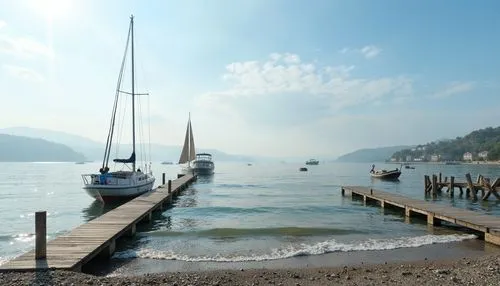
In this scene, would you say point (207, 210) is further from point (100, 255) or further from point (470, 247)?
point (470, 247)

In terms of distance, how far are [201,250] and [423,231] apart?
33.5ft

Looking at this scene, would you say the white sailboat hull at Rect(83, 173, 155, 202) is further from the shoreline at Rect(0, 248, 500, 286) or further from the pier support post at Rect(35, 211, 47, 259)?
the shoreline at Rect(0, 248, 500, 286)

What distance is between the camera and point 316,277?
1063 centimetres

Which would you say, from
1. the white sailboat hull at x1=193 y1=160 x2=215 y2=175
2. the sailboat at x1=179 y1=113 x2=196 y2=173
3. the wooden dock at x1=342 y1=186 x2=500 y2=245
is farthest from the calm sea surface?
the sailboat at x1=179 y1=113 x2=196 y2=173

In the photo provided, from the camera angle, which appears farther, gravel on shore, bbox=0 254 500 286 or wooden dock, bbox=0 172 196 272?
wooden dock, bbox=0 172 196 272

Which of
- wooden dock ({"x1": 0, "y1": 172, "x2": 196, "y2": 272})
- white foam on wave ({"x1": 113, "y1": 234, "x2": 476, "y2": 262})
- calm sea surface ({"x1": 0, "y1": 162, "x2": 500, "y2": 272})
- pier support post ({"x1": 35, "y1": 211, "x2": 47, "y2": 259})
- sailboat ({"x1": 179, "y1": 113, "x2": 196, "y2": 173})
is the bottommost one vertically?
calm sea surface ({"x1": 0, "y1": 162, "x2": 500, "y2": 272})

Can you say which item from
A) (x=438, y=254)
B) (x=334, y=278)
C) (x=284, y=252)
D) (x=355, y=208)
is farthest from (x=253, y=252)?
(x=355, y=208)

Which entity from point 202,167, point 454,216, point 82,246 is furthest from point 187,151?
point 82,246

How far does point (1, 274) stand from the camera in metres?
9.41

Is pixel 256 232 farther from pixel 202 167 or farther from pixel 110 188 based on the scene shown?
pixel 202 167

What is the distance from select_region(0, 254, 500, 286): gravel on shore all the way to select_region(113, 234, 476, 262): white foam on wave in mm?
2047

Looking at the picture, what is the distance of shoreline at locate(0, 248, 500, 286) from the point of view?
9.38m

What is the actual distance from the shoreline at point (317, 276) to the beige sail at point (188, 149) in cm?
7247

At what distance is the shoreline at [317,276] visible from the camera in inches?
369
